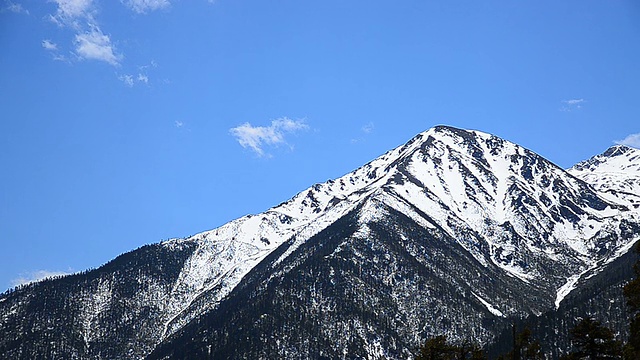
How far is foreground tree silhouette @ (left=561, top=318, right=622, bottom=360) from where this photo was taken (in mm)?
49469

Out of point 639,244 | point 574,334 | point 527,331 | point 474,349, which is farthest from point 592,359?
point 474,349

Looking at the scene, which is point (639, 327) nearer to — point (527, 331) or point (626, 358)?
point (626, 358)

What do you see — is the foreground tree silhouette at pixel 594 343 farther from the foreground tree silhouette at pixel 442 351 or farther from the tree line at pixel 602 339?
the foreground tree silhouette at pixel 442 351

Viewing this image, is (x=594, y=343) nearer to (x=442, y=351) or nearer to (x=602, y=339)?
(x=602, y=339)

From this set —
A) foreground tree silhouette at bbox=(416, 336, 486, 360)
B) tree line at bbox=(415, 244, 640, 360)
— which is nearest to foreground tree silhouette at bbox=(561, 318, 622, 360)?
tree line at bbox=(415, 244, 640, 360)

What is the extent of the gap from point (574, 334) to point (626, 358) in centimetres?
406

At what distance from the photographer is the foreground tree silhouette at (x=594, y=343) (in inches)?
1948

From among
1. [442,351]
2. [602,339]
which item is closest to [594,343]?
[602,339]

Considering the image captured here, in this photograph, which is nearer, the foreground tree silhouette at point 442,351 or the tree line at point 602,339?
the tree line at point 602,339

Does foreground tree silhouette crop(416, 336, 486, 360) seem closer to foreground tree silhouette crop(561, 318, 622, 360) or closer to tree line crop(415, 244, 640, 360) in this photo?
tree line crop(415, 244, 640, 360)

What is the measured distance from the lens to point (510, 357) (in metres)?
56.9

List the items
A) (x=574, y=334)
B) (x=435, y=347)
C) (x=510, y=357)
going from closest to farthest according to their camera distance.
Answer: (x=574, y=334)
(x=510, y=357)
(x=435, y=347)

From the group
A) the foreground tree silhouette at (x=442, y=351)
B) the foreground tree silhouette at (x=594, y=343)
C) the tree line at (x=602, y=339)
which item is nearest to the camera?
the tree line at (x=602, y=339)

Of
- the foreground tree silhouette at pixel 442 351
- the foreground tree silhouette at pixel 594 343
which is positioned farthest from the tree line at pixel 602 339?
the foreground tree silhouette at pixel 442 351
